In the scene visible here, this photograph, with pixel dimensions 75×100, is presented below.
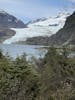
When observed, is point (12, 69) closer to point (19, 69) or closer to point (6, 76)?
point (19, 69)

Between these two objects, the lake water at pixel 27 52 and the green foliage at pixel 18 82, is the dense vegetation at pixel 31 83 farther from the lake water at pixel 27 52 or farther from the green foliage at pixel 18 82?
the lake water at pixel 27 52

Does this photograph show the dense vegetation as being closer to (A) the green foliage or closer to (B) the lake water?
(A) the green foliage

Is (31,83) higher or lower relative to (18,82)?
lower

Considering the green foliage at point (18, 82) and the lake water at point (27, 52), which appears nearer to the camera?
the green foliage at point (18, 82)

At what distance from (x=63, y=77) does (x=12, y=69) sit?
9.31ft

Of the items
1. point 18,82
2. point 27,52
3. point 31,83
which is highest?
point 18,82

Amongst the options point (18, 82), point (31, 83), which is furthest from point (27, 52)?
point (18, 82)

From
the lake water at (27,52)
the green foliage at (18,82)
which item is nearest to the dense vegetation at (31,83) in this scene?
the green foliage at (18,82)

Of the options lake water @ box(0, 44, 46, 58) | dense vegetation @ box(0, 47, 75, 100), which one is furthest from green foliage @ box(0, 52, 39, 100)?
lake water @ box(0, 44, 46, 58)

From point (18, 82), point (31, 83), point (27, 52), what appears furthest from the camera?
point (27, 52)

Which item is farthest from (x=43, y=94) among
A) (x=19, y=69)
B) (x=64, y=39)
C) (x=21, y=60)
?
(x=64, y=39)

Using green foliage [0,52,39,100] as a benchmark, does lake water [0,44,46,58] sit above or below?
below

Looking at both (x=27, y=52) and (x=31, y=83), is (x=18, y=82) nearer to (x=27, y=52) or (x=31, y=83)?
(x=31, y=83)

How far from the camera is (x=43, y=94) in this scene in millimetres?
8805
